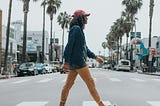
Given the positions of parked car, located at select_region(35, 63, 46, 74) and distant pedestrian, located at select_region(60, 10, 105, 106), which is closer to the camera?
distant pedestrian, located at select_region(60, 10, 105, 106)

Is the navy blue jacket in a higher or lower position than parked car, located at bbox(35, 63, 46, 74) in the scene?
higher

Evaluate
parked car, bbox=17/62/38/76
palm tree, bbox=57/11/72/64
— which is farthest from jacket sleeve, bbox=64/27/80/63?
palm tree, bbox=57/11/72/64

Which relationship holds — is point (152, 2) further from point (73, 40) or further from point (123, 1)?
point (73, 40)

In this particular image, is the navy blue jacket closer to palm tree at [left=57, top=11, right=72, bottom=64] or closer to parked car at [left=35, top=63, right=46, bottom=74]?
parked car at [left=35, top=63, right=46, bottom=74]

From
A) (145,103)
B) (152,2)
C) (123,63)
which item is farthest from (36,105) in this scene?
(123,63)

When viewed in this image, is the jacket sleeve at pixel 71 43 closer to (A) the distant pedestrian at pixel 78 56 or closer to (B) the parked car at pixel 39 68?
(A) the distant pedestrian at pixel 78 56

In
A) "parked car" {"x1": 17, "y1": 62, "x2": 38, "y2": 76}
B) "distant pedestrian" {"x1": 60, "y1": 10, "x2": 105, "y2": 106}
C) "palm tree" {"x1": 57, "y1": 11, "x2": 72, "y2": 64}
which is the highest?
"palm tree" {"x1": 57, "y1": 11, "x2": 72, "y2": 64}

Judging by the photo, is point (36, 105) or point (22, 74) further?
point (22, 74)

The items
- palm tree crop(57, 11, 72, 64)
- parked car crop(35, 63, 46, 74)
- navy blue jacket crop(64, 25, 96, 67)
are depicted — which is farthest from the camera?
palm tree crop(57, 11, 72, 64)

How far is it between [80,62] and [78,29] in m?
0.67

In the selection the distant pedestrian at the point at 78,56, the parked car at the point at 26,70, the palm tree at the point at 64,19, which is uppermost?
the palm tree at the point at 64,19

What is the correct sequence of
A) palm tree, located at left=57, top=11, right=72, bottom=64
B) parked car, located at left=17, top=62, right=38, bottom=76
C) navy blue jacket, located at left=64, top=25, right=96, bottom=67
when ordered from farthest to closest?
1. palm tree, located at left=57, top=11, right=72, bottom=64
2. parked car, located at left=17, top=62, right=38, bottom=76
3. navy blue jacket, located at left=64, top=25, right=96, bottom=67

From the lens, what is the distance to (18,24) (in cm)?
10206

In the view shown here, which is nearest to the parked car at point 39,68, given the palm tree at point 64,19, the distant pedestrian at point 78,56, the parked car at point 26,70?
the parked car at point 26,70
